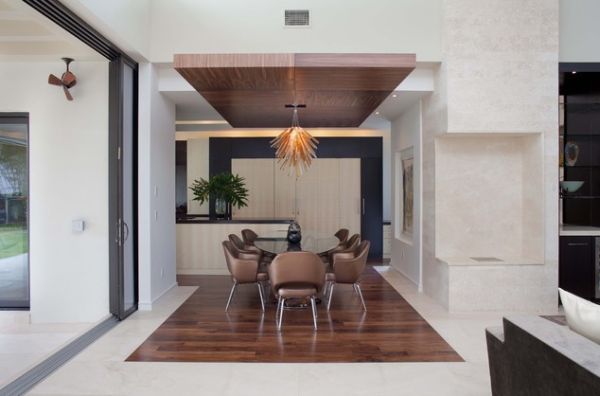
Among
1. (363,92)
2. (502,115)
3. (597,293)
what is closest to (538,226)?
(597,293)

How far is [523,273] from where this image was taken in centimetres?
484

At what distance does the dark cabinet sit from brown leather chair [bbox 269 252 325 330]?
3106 millimetres

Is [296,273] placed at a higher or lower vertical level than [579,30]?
lower

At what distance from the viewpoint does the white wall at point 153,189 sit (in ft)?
16.6

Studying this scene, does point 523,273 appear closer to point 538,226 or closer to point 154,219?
point 538,226

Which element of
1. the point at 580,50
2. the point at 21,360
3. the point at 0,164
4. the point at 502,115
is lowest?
the point at 21,360

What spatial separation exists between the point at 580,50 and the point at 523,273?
2.83m

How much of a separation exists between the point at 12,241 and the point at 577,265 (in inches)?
280

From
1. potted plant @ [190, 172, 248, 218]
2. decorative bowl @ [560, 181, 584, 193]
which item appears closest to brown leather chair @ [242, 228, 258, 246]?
potted plant @ [190, 172, 248, 218]

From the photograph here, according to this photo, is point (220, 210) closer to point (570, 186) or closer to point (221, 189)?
point (221, 189)

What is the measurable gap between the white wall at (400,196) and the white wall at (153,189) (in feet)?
12.1

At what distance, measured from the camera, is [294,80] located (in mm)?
4926

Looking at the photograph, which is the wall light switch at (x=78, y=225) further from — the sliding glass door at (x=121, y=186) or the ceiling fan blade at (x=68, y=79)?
the ceiling fan blade at (x=68, y=79)

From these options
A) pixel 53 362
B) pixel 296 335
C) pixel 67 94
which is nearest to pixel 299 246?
pixel 296 335
